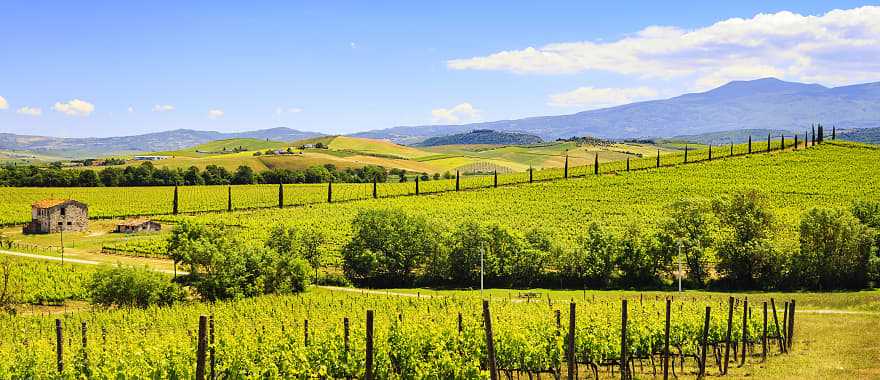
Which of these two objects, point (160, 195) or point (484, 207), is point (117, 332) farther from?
point (160, 195)

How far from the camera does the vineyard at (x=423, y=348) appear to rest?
21.3m

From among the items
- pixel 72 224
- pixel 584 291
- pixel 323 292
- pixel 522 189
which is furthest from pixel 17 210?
pixel 584 291

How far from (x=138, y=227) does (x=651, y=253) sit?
63305mm

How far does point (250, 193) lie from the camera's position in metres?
122

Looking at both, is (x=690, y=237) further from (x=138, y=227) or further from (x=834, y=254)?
(x=138, y=227)

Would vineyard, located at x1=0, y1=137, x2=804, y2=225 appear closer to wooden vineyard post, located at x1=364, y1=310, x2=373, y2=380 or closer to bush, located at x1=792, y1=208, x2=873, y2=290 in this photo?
bush, located at x1=792, y1=208, x2=873, y2=290

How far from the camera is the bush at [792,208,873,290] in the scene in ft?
Result: 187

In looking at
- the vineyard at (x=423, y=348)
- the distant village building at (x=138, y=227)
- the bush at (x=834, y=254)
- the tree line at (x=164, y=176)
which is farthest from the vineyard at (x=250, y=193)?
the vineyard at (x=423, y=348)

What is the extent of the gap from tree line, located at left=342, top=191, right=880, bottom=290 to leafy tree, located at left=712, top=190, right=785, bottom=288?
9cm

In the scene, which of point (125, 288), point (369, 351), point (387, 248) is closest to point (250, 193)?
point (387, 248)

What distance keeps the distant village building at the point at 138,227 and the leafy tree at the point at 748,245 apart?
223ft

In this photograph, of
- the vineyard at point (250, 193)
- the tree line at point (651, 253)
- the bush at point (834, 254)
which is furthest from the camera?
the vineyard at point (250, 193)

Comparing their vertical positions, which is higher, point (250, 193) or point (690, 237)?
point (250, 193)

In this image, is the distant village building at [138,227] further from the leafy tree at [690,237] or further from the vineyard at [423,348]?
the leafy tree at [690,237]
